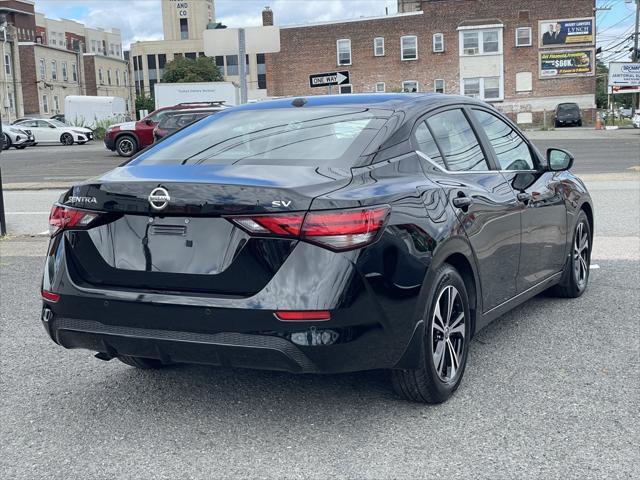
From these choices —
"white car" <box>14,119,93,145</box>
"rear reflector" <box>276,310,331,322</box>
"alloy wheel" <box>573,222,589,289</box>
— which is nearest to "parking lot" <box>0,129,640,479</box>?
"alloy wheel" <box>573,222,589,289</box>

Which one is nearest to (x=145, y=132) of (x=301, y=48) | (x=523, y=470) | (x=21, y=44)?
(x=523, y=470)

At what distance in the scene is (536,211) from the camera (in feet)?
17.8

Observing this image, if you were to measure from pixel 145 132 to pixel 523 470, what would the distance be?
26703 mm

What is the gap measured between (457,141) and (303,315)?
184 centimetres

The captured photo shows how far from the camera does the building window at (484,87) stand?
60.3 meters

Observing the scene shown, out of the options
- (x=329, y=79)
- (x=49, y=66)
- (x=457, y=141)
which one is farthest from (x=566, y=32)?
(x=457, y=141)

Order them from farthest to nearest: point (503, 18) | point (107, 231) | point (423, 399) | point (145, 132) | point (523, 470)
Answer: point (503, 18) → point (145, 132) → point (423, 399) → point (107, 231) → point (523, 470)

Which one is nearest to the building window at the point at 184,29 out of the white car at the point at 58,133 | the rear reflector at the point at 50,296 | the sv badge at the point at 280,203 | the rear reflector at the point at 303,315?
the white car at the point at 58,133

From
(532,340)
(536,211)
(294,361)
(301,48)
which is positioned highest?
(301,48)

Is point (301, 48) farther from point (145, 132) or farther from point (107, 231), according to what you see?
point (107, 231)

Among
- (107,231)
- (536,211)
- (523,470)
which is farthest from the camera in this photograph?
(536,211)

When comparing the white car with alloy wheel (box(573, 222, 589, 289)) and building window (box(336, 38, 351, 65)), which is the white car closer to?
building window (box(336, 38, 351, 65))

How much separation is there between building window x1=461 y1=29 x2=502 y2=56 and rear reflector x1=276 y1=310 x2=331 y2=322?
195 ft

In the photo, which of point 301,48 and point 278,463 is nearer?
point 278,463
